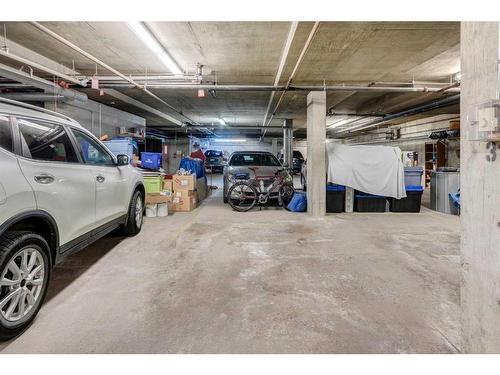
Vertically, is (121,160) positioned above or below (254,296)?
above

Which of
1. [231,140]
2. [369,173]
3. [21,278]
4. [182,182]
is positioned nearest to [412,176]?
[369,173]

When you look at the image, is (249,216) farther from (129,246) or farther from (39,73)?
(39,73)

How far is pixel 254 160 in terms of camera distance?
682cm

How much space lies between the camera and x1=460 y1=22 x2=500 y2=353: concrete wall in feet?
3.92

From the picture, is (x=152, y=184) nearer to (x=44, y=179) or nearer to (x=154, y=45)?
(x=154, y=45)

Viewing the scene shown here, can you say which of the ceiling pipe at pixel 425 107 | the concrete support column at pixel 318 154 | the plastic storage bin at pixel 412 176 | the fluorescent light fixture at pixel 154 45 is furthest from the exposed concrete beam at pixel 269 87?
the plastic storage bin at pixel 412 176

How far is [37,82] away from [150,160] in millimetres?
2701

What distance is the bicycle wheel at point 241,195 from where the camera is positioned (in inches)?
232

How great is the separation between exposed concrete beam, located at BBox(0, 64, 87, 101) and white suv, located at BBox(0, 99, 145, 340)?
3251mm

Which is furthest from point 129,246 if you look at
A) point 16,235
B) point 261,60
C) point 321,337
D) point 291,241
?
point 261,60

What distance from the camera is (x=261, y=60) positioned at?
5.02 meters

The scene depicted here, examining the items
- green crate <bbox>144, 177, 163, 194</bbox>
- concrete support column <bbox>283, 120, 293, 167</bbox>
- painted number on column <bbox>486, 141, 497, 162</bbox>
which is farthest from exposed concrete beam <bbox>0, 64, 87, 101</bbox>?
concrete support column <bbox>283, 120, 293, 167</bbox>

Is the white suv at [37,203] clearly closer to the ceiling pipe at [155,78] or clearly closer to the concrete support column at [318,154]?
the ceiling pipe at [155,78]

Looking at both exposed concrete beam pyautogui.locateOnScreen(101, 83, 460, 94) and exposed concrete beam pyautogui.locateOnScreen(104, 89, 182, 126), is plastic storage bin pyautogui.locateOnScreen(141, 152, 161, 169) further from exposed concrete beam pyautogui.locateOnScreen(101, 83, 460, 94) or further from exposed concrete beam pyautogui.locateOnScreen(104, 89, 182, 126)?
exposed concrete beam pyautogui.locateOnScreen(104, 89, 182, 126)
